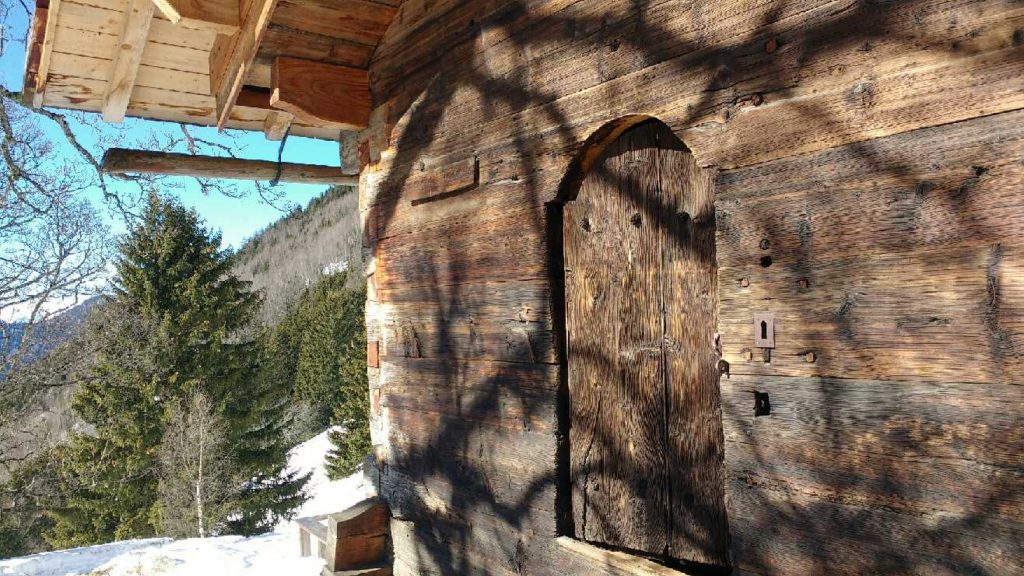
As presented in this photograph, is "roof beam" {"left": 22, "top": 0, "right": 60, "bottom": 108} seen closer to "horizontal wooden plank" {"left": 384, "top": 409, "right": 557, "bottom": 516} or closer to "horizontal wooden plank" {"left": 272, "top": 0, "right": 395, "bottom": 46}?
"horizontal wooden plank" {"left": 272, "top": 0, "right": 395, "bottom": 46}

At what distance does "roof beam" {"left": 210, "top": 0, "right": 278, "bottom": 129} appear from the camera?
151 inches

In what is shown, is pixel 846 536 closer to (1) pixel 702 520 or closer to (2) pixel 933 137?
(1) pixel 702 520

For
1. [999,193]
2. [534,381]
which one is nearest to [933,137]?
[999,193]

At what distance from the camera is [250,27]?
13.3 feet

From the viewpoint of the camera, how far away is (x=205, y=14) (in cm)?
405

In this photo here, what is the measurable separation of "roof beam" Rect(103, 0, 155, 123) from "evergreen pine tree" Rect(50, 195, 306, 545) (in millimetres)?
15855

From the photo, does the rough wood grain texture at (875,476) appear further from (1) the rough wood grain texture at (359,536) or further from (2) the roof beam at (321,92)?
(2) the roof beam at (321,92)

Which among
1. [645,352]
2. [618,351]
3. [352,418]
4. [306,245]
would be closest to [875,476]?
[645,352]

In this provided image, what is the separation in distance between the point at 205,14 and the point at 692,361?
326 cm

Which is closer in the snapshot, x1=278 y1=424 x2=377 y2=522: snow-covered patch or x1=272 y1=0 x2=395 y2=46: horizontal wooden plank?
x1=272 y1=0 x2=395 y2=46: horizontal wooden plank

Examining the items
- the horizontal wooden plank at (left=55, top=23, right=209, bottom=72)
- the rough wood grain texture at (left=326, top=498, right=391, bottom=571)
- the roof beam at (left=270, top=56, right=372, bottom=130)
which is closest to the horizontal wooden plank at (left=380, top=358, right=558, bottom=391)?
the rough wood grain texture at (left=326, top=498, right=391, bottom=571)

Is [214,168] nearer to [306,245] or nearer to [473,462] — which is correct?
[473,462]

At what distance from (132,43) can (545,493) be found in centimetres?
358

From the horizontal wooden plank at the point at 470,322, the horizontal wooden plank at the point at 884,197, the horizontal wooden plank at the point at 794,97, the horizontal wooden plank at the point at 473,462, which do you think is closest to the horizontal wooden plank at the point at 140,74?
the horizontal wooden plank at the point at 470,322
